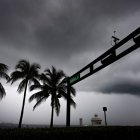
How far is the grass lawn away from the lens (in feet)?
15.9

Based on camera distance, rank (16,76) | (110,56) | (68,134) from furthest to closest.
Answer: (16,76)
(110,56)
(68,134)

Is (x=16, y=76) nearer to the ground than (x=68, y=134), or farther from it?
farther from it

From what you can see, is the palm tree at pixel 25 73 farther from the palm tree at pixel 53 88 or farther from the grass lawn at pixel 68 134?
the grass lawn at pixel 68 134

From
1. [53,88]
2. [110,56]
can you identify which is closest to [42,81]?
[53,88]

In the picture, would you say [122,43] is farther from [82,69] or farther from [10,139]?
[10,139]

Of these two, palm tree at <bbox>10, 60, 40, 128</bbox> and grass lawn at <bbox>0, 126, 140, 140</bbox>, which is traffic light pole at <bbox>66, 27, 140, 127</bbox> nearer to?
grass lawn at <bbox>0, 126, 140, 140</bbox>

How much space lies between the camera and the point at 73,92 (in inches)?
899

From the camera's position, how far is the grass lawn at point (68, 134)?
4.83 meters

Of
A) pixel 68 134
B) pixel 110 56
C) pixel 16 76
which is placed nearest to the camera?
pixel 68 134

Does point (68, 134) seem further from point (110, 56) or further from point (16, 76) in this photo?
point (16, 76)

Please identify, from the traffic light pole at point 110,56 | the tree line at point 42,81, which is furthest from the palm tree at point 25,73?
the traffic light pole at point 110,56

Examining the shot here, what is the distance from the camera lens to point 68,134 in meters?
5.48

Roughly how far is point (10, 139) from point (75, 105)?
18.2 metres

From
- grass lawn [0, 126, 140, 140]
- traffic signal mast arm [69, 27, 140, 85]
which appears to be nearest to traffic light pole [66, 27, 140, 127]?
traffic signal mast arm [69, 27, 140, 85]
